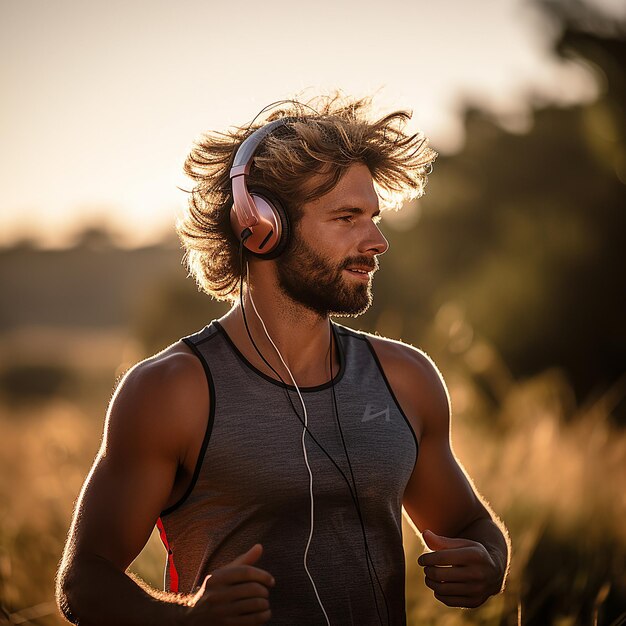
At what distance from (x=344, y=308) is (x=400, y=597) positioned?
110 centimetres

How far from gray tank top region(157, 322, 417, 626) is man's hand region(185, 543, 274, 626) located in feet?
1.52

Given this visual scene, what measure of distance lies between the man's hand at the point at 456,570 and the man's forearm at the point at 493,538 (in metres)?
0.17

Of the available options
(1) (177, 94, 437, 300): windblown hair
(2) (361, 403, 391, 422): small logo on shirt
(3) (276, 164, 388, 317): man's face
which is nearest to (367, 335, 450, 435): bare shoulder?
(2) (361, 403, 391, 422): small logo on shirt

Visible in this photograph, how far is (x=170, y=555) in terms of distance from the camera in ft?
11.3

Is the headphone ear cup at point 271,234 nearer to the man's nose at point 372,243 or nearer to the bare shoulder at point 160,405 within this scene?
the man's nose at point 372,243

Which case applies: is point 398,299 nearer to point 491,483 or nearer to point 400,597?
point 491,483

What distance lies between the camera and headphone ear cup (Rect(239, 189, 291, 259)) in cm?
369

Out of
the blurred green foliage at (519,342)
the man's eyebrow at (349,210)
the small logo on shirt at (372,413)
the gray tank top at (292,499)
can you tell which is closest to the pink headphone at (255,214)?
the man's eyebrow at (349,210)

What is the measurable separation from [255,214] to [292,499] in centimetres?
111

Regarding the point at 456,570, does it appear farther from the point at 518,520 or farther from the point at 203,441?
the point at 518,520

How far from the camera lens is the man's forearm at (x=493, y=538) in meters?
3.51

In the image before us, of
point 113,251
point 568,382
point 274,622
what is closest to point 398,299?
point 568,382

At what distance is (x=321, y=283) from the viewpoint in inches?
144

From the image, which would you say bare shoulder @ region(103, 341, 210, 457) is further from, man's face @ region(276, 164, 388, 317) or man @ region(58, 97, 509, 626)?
man's face @ region(276, 164, 388, 317)
